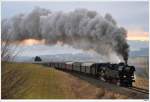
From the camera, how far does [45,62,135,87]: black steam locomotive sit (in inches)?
388

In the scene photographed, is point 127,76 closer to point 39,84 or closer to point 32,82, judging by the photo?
point 39,84

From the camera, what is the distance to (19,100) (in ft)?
31.8

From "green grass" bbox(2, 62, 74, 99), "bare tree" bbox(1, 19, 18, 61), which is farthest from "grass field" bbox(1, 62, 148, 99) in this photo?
"bare tree" bbox(1, 19, 18, 61)

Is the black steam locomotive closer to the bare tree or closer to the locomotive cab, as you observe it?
the locomotive cab

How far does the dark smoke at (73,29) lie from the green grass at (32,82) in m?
0.45

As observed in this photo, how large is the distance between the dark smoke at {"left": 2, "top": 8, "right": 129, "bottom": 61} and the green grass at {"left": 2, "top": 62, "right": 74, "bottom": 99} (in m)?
0.45

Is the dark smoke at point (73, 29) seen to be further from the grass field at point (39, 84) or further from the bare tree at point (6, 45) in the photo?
the grass field at point (39, 84)

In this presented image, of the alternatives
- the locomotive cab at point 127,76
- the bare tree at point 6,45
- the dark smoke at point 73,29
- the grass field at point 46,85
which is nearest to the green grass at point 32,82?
the grass field at point 46,85

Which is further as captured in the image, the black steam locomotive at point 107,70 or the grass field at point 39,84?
the black steam locomotive at point 107,70

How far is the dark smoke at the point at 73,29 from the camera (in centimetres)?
978

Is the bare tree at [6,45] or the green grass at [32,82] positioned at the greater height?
the bare tree at [6,45]

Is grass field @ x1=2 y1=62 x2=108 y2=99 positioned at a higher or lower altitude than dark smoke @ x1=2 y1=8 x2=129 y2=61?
lower

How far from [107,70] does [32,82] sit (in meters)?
1.16

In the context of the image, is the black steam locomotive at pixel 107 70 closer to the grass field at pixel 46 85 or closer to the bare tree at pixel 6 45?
the grass field at pixel 46 85
